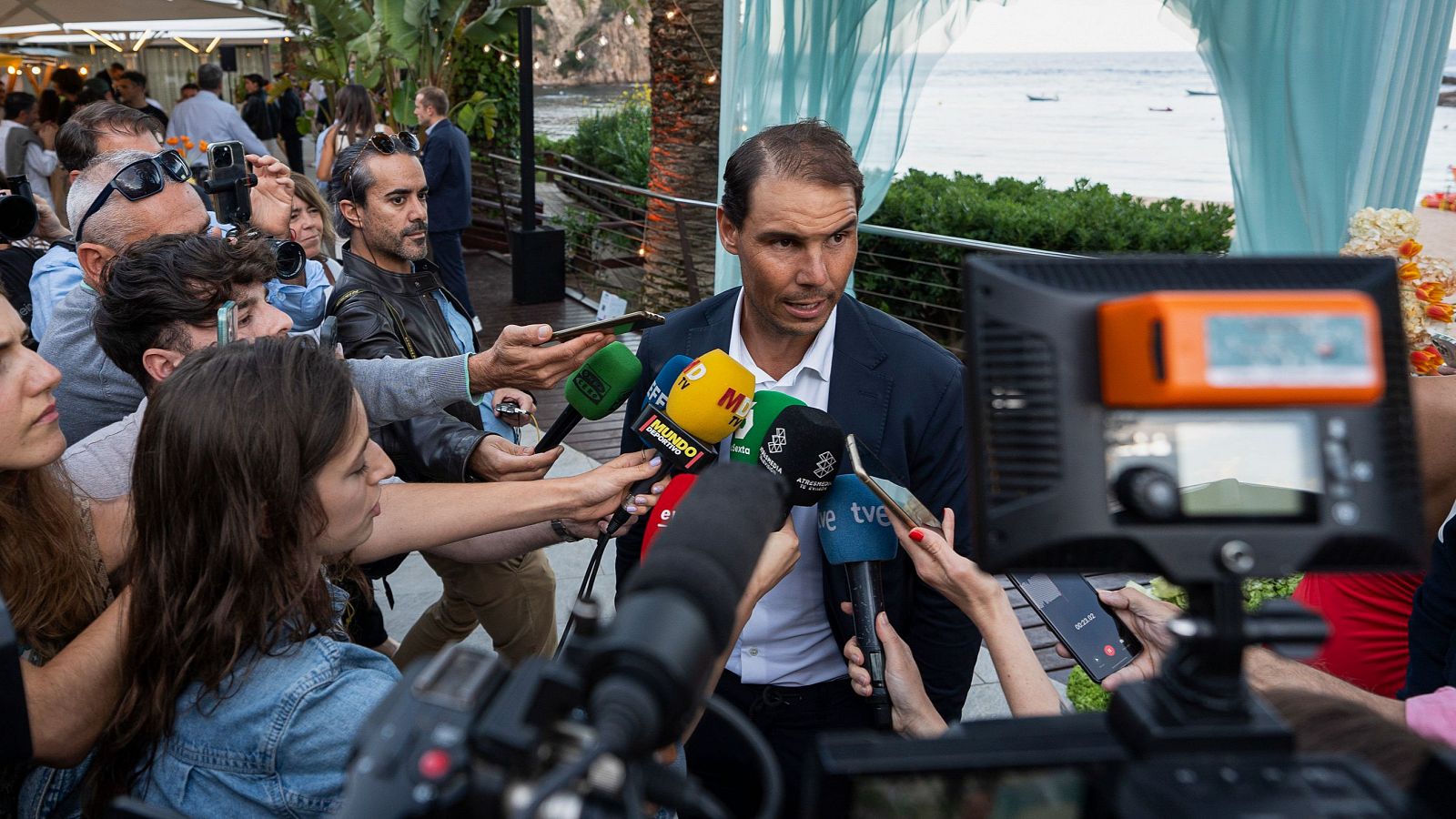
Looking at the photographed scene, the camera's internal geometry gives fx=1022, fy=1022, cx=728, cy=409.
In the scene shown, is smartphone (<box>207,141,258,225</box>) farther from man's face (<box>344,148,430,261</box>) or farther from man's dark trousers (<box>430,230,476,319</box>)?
man's dark trousers (<box>430,230,476,319</box>)

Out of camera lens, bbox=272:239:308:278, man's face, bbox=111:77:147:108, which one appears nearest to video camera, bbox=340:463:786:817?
camera lens, bbox=272:239:308:278

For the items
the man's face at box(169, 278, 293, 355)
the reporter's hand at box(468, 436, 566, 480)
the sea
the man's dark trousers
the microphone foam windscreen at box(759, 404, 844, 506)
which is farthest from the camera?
the sea

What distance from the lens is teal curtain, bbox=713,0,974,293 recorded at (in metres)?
5.34

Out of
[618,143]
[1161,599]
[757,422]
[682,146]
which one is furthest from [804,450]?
[618,143]

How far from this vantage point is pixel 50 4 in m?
12.1

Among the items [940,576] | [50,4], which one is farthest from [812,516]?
[50,4]

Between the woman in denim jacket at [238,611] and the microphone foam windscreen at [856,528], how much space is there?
858 millimetres

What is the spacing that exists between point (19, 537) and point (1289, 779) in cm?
185

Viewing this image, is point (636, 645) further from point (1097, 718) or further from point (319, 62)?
point (319, 62)

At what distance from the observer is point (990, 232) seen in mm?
8359

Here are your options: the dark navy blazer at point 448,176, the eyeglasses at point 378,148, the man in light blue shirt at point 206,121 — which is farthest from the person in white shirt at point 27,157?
the eyeglasses at point 378,148

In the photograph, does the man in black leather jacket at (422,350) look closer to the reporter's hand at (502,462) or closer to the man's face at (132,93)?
the reporter's hand at (502,462)

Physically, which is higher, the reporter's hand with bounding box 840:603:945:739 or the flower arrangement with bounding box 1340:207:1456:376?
the flower arrangement with bounding box 1340:207:1456:376

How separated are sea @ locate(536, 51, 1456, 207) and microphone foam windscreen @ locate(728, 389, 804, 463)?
4.94m
